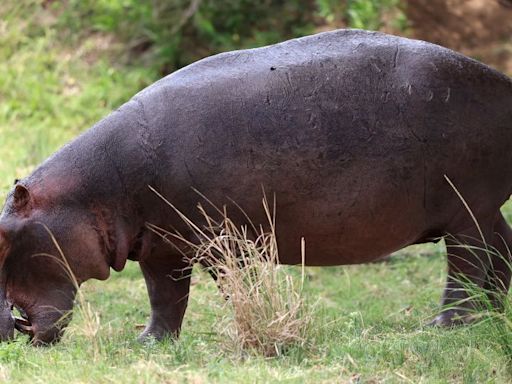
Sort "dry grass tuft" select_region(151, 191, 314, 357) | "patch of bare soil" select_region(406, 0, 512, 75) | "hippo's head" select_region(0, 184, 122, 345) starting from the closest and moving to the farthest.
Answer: "dry grass tuft" select_region(151, 191, 314, 357) < "hippo's head" select_region(0, 184, 122, 345) < "patch of bare soil" select_region(406, 0, 512, 75)

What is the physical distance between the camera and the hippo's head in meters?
5.39

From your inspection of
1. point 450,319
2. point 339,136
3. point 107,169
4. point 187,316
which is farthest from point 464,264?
point 107,169

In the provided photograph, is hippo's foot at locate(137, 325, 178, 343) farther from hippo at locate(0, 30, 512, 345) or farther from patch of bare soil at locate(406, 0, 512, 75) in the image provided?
patch of bare soil at locate(406, 0, 512, 75)

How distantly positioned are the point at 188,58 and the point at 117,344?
727 cm

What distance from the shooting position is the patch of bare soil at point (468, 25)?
477 inches

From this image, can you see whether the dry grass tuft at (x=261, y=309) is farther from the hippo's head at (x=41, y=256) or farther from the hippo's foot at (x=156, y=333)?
the hippo's head at (x=41, y=256)

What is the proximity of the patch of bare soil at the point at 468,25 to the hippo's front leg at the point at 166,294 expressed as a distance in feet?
22.4

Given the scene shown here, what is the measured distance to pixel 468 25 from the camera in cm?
1233

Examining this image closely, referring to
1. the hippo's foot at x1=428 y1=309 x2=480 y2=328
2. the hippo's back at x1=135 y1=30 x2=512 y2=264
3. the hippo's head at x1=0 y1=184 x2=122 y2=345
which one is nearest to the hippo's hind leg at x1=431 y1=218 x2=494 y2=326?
the hippo's foot at x1=428 y1=309 x2=480 y2=328

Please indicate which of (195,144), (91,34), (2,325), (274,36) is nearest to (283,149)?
(195,144)

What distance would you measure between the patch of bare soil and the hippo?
6236mm

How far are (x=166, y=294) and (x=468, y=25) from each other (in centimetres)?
733

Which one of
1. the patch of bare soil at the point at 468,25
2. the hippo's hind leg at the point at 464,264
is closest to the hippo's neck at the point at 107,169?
the hippo's hind leg at the point at 464,264

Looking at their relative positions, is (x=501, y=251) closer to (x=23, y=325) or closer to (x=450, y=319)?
(x=450, y=319)
